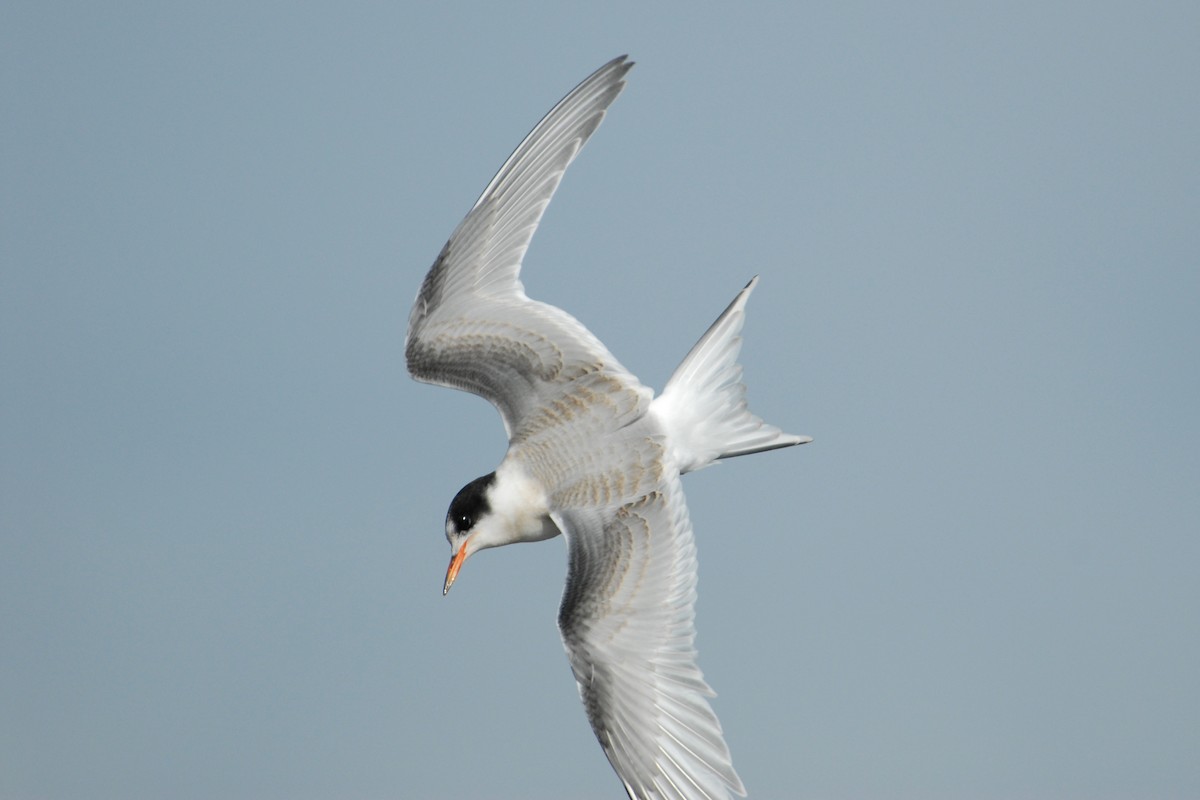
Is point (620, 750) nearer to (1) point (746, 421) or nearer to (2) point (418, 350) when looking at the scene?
(1) point (746, 421)

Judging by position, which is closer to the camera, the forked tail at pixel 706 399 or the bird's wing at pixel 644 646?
the bird's wing at pixel 644 646

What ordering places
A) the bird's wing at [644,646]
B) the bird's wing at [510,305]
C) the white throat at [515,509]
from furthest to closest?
the bird's wing at [510,305], the white throat at [515,509], the bird's wing at [644,646]

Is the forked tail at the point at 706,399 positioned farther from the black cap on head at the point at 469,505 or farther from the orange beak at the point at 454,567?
the orange beak at the point at 454,567

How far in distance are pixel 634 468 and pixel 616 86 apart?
1.42 meters

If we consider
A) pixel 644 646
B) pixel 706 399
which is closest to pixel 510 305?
pixel 706 399

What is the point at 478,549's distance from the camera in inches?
196

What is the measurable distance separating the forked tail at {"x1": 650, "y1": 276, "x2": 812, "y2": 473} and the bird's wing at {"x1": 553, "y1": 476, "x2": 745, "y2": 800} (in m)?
0.21

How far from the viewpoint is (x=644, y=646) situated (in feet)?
14.5

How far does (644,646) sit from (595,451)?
707 mm

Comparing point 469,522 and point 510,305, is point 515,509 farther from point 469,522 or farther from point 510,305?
point 510,305

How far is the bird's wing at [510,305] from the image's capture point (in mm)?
4969

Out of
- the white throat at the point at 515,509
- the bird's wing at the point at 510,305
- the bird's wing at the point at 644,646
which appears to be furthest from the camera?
the bird's wing at the point at 510,305

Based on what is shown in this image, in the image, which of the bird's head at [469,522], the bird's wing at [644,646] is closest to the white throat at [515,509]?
the bird's head at [469,522]

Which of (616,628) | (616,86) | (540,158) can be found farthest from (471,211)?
(616,628)
